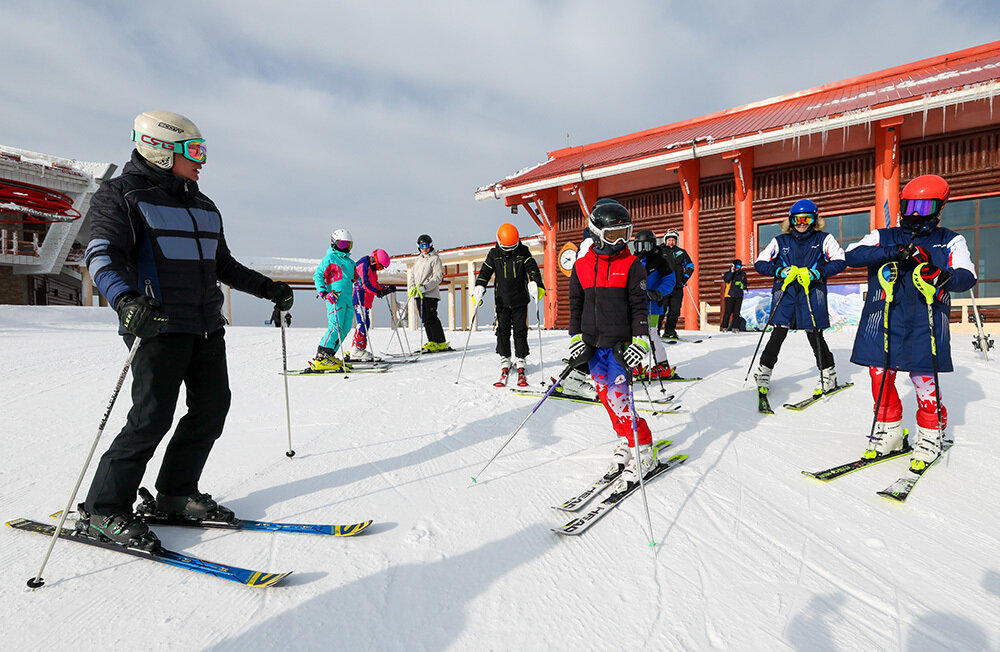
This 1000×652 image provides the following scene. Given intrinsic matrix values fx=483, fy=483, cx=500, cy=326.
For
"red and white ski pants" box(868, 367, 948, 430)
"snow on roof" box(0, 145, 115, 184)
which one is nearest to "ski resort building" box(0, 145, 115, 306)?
"snow on roof" box(0, 145, 115, 184)

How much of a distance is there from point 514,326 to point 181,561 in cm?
437

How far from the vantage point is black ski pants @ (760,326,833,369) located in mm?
4734

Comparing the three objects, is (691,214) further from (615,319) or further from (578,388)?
(615,319)

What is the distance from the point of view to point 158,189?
2.27 m

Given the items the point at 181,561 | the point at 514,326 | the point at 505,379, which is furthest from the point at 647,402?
the point at 181,561

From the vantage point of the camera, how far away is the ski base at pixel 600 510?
2.37m

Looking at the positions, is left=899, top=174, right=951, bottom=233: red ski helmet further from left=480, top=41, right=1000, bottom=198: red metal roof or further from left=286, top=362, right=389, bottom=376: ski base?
left=480, top=41, right=1000, bottom=198: red metal roof

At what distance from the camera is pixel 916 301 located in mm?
3209

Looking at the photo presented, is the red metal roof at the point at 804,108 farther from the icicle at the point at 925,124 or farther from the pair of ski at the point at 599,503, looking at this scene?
the pair of ski at the point at 599,503

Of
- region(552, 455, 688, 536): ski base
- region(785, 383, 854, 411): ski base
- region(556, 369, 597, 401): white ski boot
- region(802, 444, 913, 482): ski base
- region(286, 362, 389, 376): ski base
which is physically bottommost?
region(802, 444, 913, 482): ski base

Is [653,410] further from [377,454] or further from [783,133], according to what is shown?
[783,133]

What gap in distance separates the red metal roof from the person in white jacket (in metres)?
5.59

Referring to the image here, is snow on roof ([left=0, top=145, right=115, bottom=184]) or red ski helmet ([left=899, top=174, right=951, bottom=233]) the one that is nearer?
red ski helmet ([left=899, top=174, right=951, bottom=233])

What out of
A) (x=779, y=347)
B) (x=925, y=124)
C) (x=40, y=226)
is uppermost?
(x=40, y=226)
